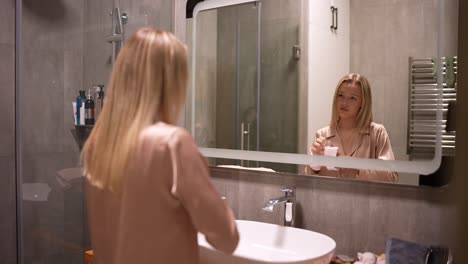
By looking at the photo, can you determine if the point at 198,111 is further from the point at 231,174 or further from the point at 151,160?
the point at 151,160

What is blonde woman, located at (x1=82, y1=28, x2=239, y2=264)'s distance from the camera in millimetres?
1030

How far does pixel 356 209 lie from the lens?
1735 mm

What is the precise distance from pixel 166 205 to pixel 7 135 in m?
1.71

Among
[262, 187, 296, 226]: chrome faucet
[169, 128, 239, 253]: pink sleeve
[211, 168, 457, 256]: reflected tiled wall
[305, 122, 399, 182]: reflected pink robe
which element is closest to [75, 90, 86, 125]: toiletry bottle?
[211, 168, 457, 256]: reflected tiled wall

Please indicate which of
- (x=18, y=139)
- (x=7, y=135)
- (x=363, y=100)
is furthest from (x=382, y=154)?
(x=7, y=135)

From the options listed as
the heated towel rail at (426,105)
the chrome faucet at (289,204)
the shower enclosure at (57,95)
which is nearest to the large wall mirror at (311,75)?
the heated towel rail at (426,105)

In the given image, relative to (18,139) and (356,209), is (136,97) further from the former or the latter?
(18,139)

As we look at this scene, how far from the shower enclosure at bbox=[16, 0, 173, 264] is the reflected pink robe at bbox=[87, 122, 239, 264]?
1.34m

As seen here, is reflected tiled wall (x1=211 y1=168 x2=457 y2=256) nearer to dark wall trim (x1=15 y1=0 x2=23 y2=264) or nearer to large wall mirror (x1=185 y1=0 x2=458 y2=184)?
large wall mirror (x1=185 y1=0 x2=458 y2=184)

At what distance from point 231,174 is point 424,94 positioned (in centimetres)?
100

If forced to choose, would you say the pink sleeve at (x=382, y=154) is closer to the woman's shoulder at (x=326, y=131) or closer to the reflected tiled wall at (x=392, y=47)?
the reflected tiled wall at (x=392, y=47)

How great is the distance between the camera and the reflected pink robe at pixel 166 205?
1.02m

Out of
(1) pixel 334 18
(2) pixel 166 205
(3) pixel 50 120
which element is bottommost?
(2) pixel 166 205

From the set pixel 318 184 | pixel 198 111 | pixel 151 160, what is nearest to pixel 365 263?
pixel 318 184
